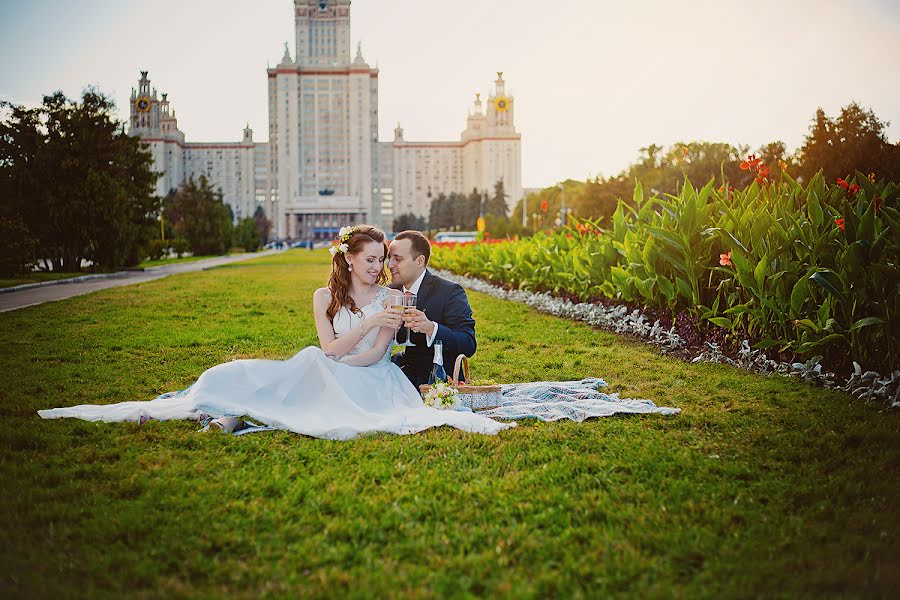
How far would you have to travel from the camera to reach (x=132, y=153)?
2625 cm

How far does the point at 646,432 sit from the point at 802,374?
1872mm

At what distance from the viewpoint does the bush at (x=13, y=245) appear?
16.8 meters

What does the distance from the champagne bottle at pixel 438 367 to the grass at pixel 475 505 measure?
1.97ft

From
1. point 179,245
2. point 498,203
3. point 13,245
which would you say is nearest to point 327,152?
point 498,203

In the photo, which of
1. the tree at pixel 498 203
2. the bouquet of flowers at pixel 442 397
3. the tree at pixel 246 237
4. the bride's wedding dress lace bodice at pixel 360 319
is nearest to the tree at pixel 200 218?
the tree at pixel 246 237

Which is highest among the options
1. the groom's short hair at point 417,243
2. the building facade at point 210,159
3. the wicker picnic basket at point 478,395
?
the building facade at point 210,159

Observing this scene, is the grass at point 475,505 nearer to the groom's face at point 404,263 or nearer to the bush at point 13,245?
the groom's face at point 404,263

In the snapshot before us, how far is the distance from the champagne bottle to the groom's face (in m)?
0.48

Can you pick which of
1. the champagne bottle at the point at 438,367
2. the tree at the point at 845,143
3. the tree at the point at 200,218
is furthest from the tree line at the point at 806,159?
the tree at the point at 200,218

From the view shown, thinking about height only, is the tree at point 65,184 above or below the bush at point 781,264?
above

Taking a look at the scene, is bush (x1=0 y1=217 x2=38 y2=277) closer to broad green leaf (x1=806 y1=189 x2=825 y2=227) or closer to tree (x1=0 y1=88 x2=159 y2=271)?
tree (x1=0 y1=88 x2=159 y2=271)

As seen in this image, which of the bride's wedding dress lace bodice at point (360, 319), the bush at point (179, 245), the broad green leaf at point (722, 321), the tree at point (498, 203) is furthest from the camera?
the tree at point (498, 203)

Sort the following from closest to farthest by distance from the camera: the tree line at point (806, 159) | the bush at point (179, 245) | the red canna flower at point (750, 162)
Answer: the red canna flower at point (750, 162), the tree line at point (806, 159), the bush at point (179, 245)

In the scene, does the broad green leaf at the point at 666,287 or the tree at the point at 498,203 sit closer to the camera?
the broad green leaf at the point at 666,287
